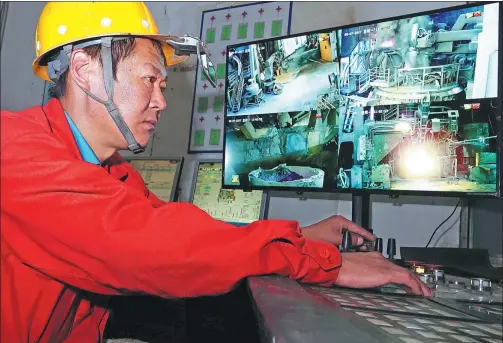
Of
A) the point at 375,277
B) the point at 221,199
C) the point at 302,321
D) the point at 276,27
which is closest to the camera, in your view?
the point at 302,321

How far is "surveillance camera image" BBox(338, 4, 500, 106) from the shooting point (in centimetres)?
122

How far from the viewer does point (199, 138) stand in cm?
222

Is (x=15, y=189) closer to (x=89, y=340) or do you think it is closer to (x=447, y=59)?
(x=89, y=340)

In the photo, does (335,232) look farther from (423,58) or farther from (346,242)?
(423,58)

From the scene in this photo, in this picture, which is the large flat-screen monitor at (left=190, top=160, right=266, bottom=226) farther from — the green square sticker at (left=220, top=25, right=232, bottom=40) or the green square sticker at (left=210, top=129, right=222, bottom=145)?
the green square sticker at (left=220, top=25, right=232, bottom=40)

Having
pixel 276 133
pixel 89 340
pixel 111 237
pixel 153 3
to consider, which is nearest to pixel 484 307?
pixel 111 237

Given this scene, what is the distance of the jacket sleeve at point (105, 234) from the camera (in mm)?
603

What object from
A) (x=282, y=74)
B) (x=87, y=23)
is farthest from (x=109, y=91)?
(x=282, y=74)

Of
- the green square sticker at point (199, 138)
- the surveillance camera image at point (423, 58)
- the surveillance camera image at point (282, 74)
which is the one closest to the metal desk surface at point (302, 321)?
the surveillance camera image at point (423, 58)

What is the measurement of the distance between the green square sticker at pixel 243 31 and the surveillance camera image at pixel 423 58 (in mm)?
758

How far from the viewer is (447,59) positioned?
1275mm

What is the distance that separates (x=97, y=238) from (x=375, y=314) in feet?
1.28

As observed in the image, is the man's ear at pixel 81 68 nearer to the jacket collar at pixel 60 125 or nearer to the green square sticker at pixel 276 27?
the jacket collar at pixel 60 125

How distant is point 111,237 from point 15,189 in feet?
0.50
